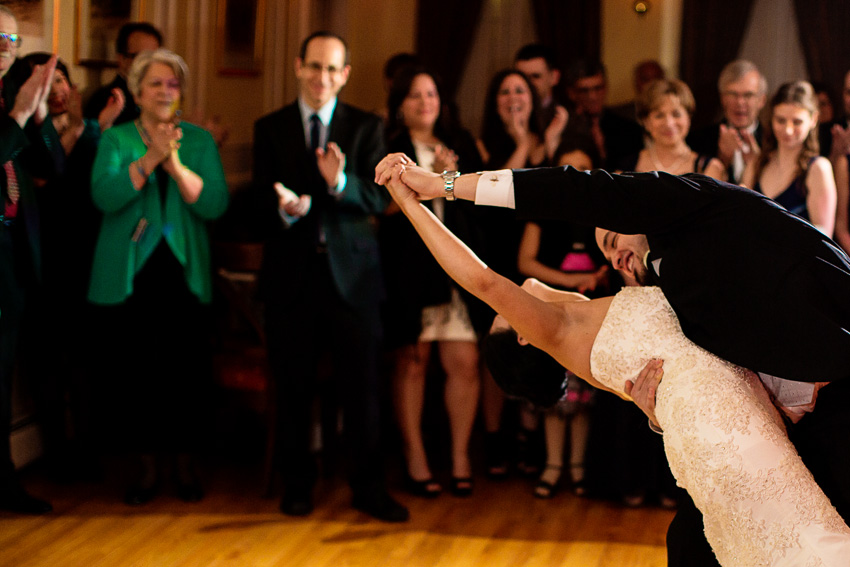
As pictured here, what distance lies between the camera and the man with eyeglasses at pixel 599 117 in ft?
15.3

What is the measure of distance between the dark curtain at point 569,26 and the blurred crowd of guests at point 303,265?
2571 mm

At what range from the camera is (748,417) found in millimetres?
1825

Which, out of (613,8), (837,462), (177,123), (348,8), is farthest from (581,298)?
(613,8)

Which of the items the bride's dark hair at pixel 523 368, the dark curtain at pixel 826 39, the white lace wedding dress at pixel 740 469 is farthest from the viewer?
the dark curtain at pixel 826 39

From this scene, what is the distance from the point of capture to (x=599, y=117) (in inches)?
189

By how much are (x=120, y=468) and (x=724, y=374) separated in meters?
2.91

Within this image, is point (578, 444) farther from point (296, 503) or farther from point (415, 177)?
point (415, 177)

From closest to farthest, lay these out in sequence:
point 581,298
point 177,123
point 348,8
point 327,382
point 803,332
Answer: point 803,332 < point 581,298 < point 177,123 < point 327,382 < point 348,8

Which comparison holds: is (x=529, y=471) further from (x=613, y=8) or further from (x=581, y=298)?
(x=613, y=8)

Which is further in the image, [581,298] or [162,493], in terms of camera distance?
[162,493]

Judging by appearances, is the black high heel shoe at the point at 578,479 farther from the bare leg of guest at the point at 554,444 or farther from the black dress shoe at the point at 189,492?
the black dress shoe at the point at 189,492

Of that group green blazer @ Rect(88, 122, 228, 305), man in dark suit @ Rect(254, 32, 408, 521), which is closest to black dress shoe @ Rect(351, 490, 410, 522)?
man in dark suit @ Rect(254, 32, 408, 521)

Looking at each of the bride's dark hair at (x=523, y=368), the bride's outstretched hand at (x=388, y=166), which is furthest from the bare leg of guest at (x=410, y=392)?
the bride's outstretched hand at (x=388, y=166)

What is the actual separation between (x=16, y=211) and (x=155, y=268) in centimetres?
54
